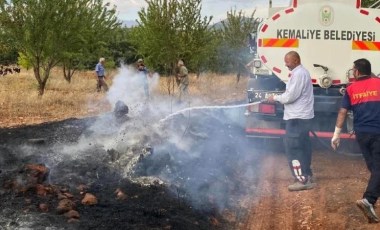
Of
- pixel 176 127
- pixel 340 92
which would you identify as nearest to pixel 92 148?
pixel 176 127

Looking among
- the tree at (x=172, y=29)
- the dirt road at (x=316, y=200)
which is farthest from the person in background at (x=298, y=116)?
the tree at (x=172, y=29)

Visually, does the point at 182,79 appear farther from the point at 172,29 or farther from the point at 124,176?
the point at 124,176

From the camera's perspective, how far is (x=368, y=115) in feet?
18.1

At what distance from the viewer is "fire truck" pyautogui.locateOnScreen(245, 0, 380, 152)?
806 centimetres

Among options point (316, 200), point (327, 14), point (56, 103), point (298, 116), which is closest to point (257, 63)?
point (327, 14)

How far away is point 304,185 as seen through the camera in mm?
6719

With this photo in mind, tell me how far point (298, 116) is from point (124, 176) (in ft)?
8.42

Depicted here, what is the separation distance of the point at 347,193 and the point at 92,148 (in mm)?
3863

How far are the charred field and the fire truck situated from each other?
1410 millimetres

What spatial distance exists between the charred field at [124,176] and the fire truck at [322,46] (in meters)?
1.41

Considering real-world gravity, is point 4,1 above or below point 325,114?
above

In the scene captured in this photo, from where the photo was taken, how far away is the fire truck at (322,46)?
806cm

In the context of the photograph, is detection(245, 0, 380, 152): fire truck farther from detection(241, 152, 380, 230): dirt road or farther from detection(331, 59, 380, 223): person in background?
detection(331, 59, 380, 223): person in background

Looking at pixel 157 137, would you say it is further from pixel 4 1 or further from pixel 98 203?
pixel 4 1
